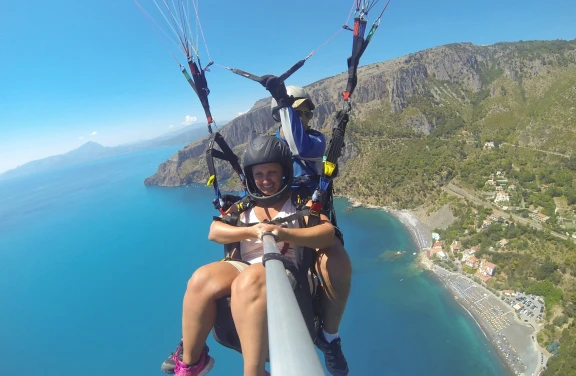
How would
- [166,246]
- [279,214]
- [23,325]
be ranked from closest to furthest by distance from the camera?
1. [279,214]
2. [23,325]
3. [166,246]

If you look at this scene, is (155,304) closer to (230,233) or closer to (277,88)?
(230,233)

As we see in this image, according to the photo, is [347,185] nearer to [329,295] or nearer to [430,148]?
[430,148]

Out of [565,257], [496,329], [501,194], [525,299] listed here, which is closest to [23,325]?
[496,329]

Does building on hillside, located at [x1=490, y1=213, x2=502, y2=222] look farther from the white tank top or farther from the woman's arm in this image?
the woman's arm

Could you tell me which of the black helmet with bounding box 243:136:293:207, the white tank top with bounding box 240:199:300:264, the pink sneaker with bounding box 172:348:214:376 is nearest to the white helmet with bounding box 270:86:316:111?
the black helmet with bounding box 243:136:293:207

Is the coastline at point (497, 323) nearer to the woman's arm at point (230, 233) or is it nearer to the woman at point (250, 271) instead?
the woman at point (250, 271)

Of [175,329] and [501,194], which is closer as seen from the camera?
[175,329]
